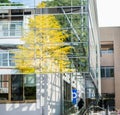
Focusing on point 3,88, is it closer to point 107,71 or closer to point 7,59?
point 7,59

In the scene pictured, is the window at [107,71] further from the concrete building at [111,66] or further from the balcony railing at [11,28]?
the balcony railing at [11,28]

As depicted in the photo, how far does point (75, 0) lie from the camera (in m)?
13.4

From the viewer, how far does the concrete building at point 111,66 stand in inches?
1683

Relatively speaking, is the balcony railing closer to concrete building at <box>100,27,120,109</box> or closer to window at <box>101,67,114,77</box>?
concrete building at <box>100,27,120,109</box>

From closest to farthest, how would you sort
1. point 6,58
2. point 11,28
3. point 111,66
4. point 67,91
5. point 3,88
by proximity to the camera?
point 11,28 → point 6,58 → point 3,88 → point 67,91 → point 111,66

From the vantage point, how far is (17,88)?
15492mm

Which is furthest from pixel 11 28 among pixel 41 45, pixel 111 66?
pixel 111 66

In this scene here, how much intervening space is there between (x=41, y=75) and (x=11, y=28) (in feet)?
8.36

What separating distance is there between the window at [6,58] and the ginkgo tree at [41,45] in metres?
0.21

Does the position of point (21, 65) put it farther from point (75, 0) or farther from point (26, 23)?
point (75, 0)

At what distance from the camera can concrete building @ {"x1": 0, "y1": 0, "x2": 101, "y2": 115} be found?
13477 millimetres

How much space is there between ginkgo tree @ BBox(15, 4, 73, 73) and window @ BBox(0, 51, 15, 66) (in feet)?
0.70

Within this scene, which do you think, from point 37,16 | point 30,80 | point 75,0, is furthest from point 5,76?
point 75,0

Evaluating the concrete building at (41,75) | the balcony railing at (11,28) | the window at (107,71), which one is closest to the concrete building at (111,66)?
the window at (107,71)
